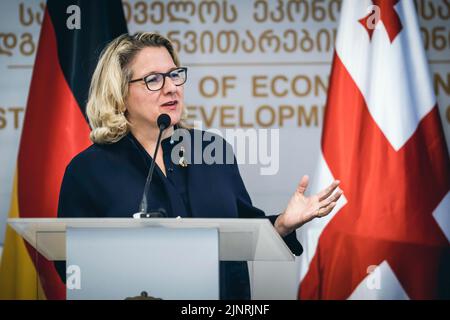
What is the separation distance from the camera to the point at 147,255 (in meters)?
2.08

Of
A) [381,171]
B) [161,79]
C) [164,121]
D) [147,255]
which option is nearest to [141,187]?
[164,121]

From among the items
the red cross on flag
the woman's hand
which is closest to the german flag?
the red cross on flag

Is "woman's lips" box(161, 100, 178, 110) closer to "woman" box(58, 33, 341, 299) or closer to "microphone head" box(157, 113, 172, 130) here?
"woman" box(58, 33, 341, 299)

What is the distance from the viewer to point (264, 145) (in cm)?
409

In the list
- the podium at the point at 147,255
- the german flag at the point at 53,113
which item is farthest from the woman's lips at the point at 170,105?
the german flag at the point at 53,113

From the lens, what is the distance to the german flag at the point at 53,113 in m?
3.85

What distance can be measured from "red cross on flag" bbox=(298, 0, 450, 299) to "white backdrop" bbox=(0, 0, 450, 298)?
0.28 metres

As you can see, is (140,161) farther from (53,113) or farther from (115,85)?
(53,113)

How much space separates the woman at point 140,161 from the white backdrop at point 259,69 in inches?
38.5

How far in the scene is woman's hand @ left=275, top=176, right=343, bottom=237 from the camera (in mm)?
2604

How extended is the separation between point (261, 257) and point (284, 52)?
203 cm

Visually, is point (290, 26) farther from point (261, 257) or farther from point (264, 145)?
point (261, 257)
